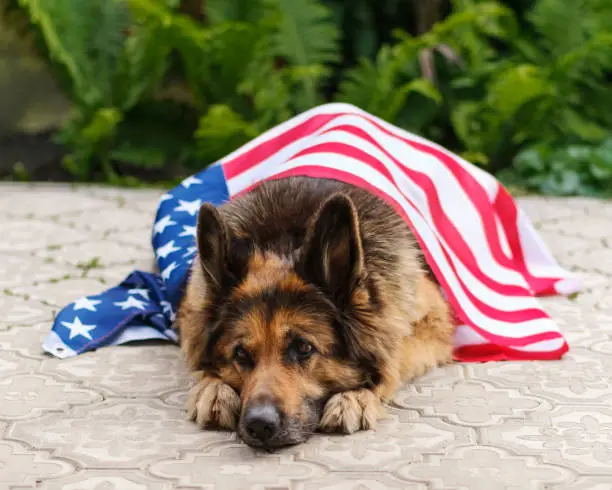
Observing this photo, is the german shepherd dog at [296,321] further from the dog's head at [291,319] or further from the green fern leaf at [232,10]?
the green fern leaf at [232,10]

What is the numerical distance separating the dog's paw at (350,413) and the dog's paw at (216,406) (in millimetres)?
315

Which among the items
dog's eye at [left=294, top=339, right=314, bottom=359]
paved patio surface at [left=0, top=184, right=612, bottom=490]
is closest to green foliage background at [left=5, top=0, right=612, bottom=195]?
paved patio surface at [left=0, top=184, right=612, bottom=490]

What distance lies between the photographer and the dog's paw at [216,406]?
3309mm

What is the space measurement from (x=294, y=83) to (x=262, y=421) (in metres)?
5.53

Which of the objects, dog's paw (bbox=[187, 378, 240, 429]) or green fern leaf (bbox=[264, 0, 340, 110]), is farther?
green fern leaf (bbox=[264, 0, 340, 110])

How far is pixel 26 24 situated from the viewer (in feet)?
26.9

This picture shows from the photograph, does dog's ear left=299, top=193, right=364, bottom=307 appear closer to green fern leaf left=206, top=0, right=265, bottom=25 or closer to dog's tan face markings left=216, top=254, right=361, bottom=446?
dog's tan face markings left=216, top=254, right=361, bottom=446

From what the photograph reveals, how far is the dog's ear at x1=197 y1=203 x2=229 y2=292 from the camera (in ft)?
10.7

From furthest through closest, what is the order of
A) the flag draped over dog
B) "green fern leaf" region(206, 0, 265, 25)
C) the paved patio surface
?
1. "green fern leaf" region(206, 0, 265, 25)
2. the flag draped over dog
3. the paved patio surface

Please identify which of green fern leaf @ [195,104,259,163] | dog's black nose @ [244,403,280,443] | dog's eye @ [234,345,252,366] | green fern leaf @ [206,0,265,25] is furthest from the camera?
green fern leaf @ [206,0,265,25]

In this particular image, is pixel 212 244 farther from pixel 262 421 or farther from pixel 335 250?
pixel 262 421

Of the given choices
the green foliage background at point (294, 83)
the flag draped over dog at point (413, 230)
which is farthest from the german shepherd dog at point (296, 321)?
the green foliage background at point (294, 83)

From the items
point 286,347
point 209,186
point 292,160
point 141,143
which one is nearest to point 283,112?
point 141,143

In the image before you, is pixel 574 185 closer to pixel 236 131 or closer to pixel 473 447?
pixel 236 131
